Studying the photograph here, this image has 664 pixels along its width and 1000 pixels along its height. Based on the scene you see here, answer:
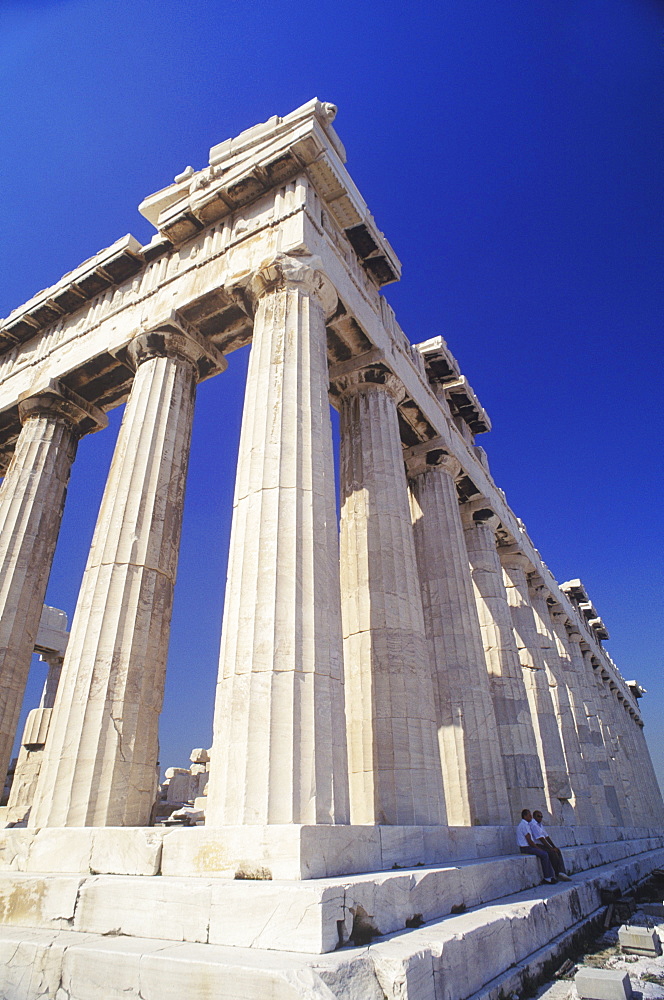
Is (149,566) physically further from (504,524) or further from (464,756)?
(504,524)

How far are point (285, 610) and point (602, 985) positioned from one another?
488 cm

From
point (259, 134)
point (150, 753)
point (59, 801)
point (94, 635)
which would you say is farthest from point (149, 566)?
point (259, 134)

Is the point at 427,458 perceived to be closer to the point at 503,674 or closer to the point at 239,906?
the point at 503,674

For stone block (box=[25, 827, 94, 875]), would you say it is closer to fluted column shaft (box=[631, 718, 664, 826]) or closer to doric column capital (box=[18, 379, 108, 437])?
doric column capital (box=[18, 379, 108, 437])

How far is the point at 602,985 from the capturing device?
16.7ft

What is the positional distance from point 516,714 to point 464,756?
4125 mm

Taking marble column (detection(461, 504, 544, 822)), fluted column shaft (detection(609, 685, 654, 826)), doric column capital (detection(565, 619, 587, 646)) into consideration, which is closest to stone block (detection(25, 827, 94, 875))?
marble column (detection(461, 504, 544, 822))

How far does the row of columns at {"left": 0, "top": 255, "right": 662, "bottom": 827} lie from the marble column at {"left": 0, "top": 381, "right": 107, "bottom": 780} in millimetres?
51

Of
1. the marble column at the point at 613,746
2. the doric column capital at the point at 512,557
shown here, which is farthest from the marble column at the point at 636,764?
the doric column capital at the point at 512,557

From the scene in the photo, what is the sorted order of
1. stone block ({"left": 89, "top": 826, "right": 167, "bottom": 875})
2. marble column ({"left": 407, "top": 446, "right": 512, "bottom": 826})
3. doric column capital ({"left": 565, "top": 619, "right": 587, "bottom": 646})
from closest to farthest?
stone block ({"left": 89, "top": 826, "right": 167, "bottom": 875}) → marble column ({"left": 407, "top": 446, "right": 512, "bottom": 826}) → doric column capital ({"left": 565, "top": 619, "right": 587, "bottom": 646})

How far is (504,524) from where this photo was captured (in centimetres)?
2227

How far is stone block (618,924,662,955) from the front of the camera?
24.3ft

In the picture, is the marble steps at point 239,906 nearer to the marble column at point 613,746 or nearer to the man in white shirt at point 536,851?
the man in white shirt at point 536,851

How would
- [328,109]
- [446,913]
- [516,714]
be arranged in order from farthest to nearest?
[516,714]
[328,109]
[446,913]
